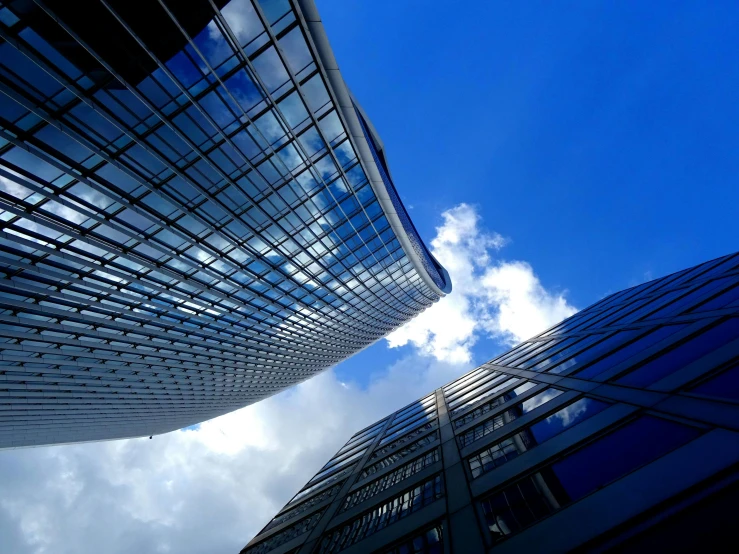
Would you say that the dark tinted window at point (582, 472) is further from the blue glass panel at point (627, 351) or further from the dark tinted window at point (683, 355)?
the blue glass panel at point (627, 351)

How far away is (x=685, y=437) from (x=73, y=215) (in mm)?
23779

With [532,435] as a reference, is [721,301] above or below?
above

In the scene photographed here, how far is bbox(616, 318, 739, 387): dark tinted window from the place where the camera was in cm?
923

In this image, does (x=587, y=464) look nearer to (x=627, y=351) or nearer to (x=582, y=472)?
(x=582, y=472)

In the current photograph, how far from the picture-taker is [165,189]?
71.5 feet

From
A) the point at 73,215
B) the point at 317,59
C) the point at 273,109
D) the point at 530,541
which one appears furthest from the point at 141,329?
the point at 530,541

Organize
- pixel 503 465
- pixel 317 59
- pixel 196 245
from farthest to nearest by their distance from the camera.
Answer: pixel 196 245
pixel 317 59
pixel 503 465

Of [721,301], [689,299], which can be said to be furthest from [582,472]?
[689,299]

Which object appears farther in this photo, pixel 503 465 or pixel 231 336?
pixel 231 336

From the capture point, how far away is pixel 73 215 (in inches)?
793

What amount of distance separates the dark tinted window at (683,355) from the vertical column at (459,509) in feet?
14.8

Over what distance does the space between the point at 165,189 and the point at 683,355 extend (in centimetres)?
2217

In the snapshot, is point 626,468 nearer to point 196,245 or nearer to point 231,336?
point 196,245

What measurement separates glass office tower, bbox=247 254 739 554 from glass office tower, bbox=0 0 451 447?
16.0m
